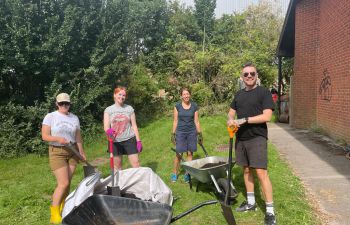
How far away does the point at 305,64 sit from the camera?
506 inches

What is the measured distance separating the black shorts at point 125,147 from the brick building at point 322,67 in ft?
20.2

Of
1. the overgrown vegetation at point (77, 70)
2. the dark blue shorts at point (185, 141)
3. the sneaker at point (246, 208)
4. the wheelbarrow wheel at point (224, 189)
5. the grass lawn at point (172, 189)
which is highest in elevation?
the overgrown vegetation at point (77, 70)

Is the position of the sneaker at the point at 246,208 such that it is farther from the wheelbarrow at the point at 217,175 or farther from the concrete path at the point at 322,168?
the concrete path at the point at 322,168

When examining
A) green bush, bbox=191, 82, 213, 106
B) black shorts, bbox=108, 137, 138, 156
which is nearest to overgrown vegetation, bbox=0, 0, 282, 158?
green bush, bbox=191, 82, 213, 106

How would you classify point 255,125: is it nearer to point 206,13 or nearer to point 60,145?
point 60,145

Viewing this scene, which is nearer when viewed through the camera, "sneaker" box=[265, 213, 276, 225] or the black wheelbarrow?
the black wheelbarrow

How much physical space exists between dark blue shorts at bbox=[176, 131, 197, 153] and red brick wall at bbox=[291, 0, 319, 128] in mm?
7668

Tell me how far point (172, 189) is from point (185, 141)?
2.70ft

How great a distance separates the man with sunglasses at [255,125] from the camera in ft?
13.8

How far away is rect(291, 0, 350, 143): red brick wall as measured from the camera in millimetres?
9555

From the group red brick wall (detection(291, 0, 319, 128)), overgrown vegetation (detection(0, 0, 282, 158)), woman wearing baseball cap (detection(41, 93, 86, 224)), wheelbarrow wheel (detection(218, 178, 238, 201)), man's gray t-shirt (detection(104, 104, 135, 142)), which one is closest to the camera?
woman wearing baseball cap (detection(41, 93, 86, 224))

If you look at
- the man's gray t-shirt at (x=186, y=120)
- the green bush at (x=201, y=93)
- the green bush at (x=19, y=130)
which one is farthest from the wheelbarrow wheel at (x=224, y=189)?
the green bush at (x=201, y=93)

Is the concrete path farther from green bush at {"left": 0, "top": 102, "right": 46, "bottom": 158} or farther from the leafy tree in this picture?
the leafy tree

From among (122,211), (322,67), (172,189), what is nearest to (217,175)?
(172,189)
